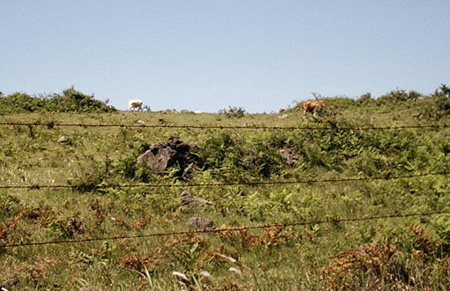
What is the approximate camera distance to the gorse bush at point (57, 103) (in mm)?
24172

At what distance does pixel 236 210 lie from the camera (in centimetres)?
1037

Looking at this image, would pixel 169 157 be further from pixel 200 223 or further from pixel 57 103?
pixel 57 103

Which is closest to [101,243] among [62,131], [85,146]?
[85,146]

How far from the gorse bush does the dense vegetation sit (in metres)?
3.90


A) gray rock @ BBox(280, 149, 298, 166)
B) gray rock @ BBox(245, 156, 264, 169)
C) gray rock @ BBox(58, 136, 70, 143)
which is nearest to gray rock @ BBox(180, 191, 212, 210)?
gray rock @ BBox(245, 156, 264, 169)

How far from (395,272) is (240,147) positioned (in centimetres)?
1005

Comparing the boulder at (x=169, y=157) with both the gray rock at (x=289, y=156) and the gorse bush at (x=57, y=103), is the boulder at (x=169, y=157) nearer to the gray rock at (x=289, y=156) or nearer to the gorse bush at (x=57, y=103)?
the gray rock at (x=289, y=156)

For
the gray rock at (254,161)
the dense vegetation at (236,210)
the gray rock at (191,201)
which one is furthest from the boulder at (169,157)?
the gray rock at (191,201)

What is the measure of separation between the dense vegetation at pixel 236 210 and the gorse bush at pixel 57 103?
3.90m

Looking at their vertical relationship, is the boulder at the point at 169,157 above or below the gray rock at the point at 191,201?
above

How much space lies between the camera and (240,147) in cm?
1488

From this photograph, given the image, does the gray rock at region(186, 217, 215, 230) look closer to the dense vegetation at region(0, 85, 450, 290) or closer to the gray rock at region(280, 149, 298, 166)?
the dense vegetation at region(0, 85, 450, 290)

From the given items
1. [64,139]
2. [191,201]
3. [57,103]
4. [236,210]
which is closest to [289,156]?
[236,210]

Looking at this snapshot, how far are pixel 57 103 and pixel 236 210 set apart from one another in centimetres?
1839
